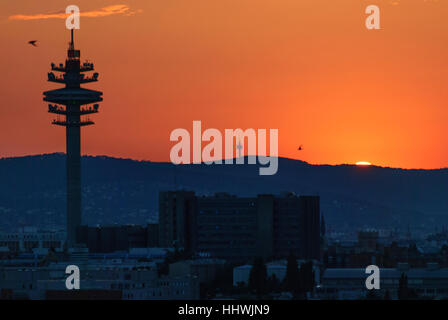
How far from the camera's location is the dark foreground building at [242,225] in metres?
193

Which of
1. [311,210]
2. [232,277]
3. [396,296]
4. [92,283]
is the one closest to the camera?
[92,283]

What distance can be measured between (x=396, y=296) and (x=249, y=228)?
67.0 meters

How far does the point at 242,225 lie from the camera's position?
196 m

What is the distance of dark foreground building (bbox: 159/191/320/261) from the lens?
19325cm

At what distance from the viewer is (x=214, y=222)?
198000mm
